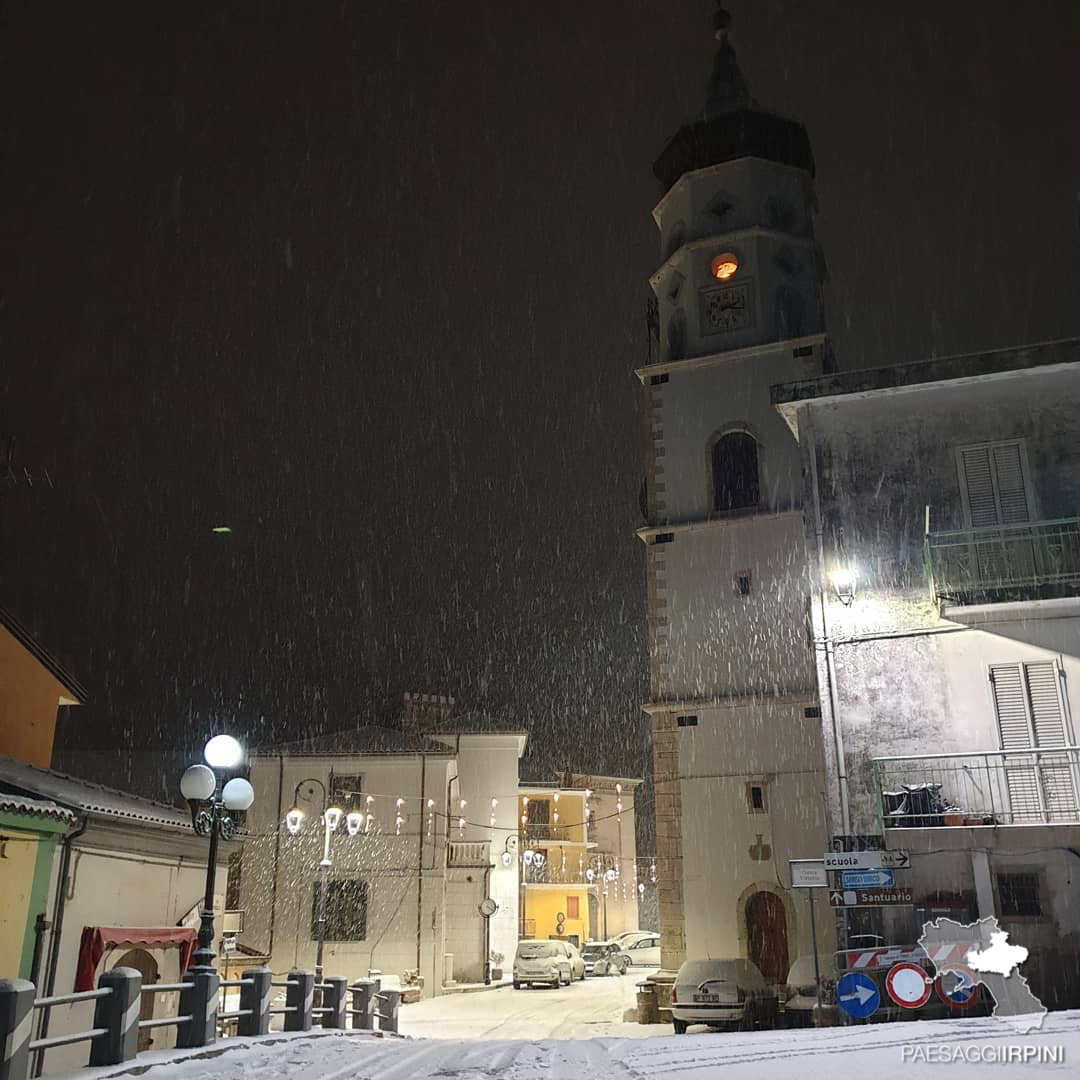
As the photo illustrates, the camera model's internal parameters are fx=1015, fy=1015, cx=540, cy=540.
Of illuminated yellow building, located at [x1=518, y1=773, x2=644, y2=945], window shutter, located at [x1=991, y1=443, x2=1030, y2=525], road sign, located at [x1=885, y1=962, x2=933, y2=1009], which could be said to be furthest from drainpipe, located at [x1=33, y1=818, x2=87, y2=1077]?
illuminated yellow building, located at [x1=518, y1=773, x2=644, y2=945]

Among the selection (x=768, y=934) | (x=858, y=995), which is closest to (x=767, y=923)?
(x=768, y=934)

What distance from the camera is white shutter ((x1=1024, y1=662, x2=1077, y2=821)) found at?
54.0 feet

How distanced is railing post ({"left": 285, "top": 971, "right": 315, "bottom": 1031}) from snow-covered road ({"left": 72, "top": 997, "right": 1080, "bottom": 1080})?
0.85 metres

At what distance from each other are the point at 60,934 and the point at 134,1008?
5928 mm

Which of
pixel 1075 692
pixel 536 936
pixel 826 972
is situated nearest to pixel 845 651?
pixel 1075 692

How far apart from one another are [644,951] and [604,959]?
1015cm

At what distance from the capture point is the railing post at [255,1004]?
11.8m

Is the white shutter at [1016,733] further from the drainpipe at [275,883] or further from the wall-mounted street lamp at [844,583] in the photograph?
the drainpipe at [275,883]

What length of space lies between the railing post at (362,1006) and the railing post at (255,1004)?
4.23m

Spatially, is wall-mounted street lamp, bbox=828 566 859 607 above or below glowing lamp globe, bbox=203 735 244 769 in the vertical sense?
above

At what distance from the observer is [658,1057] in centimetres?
1007

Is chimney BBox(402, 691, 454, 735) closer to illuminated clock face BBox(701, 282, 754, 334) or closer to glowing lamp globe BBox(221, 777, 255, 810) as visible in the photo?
illuminated clock face BBox(701, 282, 754, 334)

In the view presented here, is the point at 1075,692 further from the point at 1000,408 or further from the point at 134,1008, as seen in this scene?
the point at 134,1008

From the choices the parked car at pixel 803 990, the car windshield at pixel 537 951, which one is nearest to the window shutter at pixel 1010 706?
the parked car at pixel 803 990
